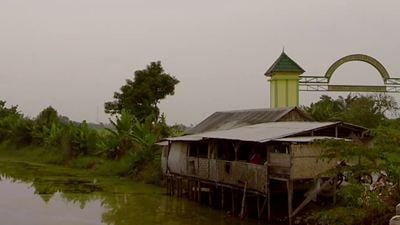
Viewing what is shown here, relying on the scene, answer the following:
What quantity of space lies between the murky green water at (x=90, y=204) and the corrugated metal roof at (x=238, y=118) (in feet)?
9.63

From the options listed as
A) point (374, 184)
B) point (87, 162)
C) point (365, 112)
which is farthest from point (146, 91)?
point (374, 184)

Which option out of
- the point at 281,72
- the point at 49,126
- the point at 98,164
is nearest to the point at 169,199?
the point at 281,72

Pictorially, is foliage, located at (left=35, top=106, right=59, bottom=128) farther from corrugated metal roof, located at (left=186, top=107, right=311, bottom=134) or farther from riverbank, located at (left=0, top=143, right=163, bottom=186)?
corrugated metal roof, located at (left=186, top=107, right=311, bottom=134)

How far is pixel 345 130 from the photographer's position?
15008mm

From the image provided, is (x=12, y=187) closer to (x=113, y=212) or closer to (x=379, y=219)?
(x=113, y=212)

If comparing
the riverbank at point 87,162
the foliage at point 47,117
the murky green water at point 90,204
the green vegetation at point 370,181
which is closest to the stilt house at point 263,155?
the green vegetation at point 370,181

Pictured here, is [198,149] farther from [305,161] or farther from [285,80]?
[305,161]

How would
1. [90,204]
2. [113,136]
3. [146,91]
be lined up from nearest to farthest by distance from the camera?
[90,204] < [113,136] < [146,91]

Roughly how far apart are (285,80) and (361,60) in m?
3.48

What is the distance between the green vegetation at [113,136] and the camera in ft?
78.5

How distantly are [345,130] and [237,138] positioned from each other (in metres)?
2.94

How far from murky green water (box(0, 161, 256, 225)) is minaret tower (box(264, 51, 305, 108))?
19.1 ft

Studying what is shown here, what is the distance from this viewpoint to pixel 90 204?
18.1 meters

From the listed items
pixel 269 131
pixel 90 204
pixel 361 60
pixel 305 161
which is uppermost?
pixel 361 60
